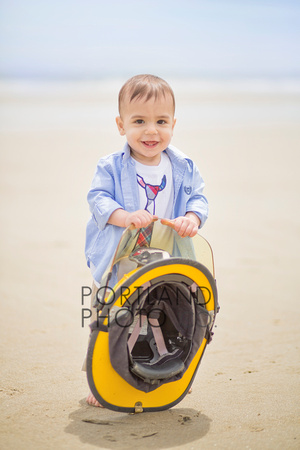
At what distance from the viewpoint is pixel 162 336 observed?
2.67 m

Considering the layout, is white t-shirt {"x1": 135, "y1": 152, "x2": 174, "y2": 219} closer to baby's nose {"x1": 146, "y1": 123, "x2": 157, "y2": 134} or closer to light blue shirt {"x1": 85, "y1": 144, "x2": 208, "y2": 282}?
light blue shirt {"x1": 85, "y1": 144, "x2": 208, "y2": 282}

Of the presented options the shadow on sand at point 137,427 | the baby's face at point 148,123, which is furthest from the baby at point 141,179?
the shadow on sand at point 137,427

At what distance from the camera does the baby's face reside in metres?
2.71

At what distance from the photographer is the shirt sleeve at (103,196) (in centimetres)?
265

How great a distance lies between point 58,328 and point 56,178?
5.25 m

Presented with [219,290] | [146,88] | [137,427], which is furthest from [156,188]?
[219,290]

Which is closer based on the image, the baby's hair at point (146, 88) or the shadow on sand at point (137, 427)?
the shadow on sand at point (137, 427)

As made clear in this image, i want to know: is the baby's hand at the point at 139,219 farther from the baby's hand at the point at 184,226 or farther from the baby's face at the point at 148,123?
the baby's face at the point at 148,123

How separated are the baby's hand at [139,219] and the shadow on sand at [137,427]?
34.2 inches

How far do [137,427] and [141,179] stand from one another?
1127 mm

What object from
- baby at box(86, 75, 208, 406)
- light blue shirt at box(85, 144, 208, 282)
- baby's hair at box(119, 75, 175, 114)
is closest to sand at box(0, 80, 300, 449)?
baby at box(86, 75, 208, 406)

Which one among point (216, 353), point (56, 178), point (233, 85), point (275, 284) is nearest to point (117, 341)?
point (216, 353)

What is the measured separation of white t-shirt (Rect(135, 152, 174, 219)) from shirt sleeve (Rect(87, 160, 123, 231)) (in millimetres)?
135

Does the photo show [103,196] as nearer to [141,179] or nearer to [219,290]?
[141,179]
